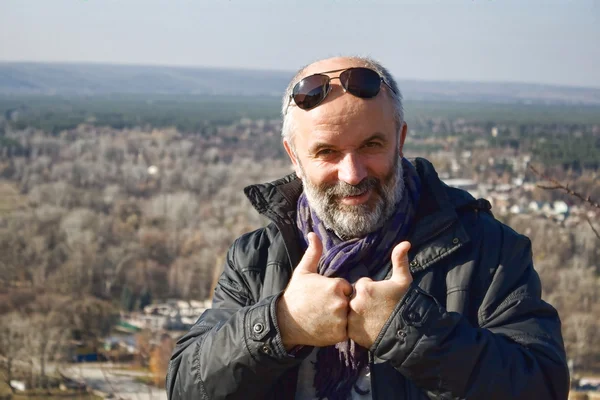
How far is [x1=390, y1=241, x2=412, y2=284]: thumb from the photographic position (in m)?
1.67

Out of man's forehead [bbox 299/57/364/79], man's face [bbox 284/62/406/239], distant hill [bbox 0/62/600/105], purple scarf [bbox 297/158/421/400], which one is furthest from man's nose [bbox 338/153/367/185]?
distant hill [bbox 0/62/600/105]

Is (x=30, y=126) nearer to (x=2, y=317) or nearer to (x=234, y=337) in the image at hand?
(x=2, y=317)

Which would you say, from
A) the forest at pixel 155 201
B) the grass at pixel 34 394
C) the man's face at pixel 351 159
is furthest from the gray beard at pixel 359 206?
the grass at pixel 34 394

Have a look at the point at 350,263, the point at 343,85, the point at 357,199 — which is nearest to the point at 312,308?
the point at 350,263

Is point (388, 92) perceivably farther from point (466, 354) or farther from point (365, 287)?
point (466, 354)

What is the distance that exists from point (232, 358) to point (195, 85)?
98382 mm

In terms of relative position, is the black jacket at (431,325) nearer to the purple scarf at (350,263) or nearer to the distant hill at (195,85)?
the purple scarf at (350,263)

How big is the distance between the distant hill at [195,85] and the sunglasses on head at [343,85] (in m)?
48.8

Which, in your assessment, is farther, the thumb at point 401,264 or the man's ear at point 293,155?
the man's ear at point 293,155

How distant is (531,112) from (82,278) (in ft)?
137

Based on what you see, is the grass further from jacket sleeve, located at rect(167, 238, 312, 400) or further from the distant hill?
the distant hill

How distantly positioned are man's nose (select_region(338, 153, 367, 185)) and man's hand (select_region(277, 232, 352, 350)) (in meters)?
0.29

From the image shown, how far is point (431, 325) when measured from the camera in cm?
164

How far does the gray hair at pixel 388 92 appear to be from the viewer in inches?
80.9
